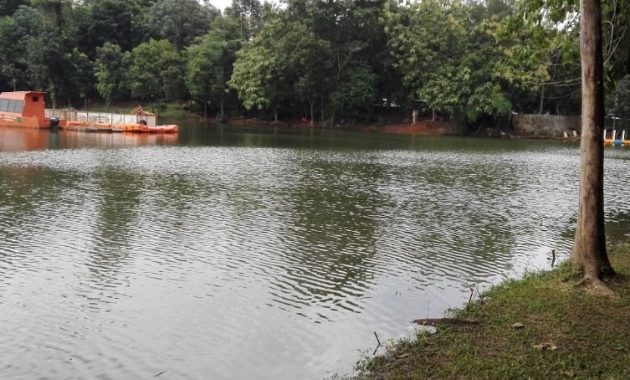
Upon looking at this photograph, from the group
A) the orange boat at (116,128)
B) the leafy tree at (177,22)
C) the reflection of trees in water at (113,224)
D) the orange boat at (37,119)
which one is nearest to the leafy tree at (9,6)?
the leafy tree at (177,22)

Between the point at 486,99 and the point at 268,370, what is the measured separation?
50.4 metres

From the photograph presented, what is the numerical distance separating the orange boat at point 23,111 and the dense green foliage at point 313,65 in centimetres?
1484

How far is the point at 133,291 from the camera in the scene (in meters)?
10.0

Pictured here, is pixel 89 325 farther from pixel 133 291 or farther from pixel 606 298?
pixel 606 298

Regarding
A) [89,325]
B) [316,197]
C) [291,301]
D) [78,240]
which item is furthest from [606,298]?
[316,197]

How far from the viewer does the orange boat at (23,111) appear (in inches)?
1918

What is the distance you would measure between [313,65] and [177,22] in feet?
87.9

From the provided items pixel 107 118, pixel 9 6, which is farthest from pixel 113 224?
pixel 9 6

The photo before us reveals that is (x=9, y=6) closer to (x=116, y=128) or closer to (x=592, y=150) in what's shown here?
(x=116, y=128)

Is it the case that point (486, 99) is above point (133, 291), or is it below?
above

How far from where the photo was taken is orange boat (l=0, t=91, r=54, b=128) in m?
48.7

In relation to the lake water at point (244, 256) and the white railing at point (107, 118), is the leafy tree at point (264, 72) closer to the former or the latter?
the white railing at point (107, 118)

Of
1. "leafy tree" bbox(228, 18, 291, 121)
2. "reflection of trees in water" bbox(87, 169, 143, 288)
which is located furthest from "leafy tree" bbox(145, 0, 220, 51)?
"reflection of trees in water" bbox(87, 169, 143, 288)

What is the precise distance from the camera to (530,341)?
689cm
